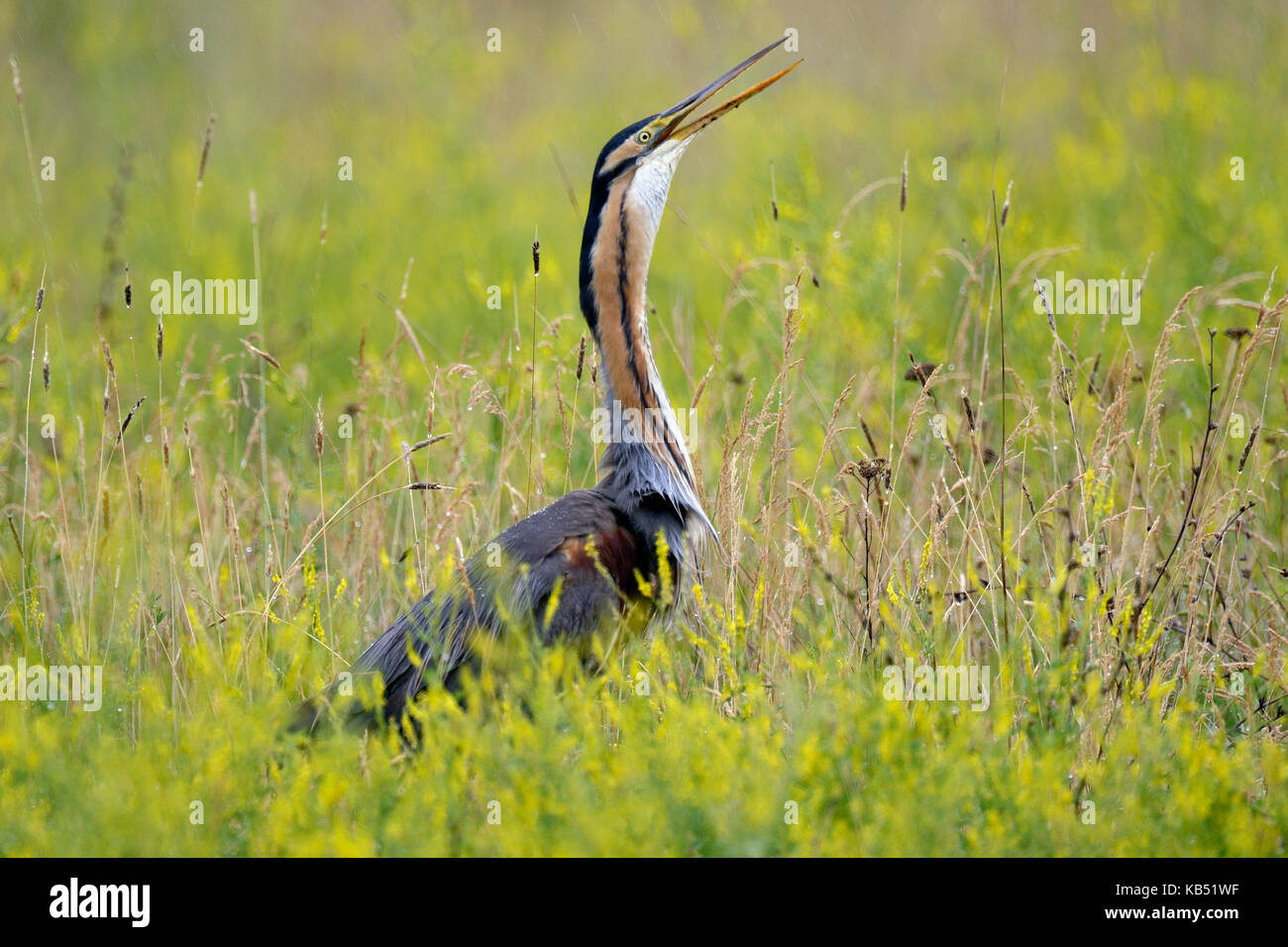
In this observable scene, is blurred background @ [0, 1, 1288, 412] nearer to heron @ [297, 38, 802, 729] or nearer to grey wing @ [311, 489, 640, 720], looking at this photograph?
heron @ [297, 38, 802, 729]

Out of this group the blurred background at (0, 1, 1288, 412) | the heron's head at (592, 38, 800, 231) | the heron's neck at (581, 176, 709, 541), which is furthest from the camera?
the blurred background at (0, 1, 1288, 412)

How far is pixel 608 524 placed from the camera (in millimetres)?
4898

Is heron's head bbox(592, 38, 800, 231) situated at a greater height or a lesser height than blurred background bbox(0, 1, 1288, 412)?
lesser

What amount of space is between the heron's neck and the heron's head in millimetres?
48

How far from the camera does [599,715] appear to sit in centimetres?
466

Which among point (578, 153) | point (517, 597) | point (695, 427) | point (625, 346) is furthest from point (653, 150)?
point (578, 153)

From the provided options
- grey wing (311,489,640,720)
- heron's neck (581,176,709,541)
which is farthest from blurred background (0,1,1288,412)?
grey wing (311,489,640,720)

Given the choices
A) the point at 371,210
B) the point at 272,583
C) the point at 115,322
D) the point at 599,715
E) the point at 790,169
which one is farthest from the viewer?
the point at 371,210

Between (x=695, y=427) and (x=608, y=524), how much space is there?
780 mm

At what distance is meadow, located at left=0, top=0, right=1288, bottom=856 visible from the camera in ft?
12.3

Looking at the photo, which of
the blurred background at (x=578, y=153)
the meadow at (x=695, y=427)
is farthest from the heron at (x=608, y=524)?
the blurred background at (x=578, y=153)
